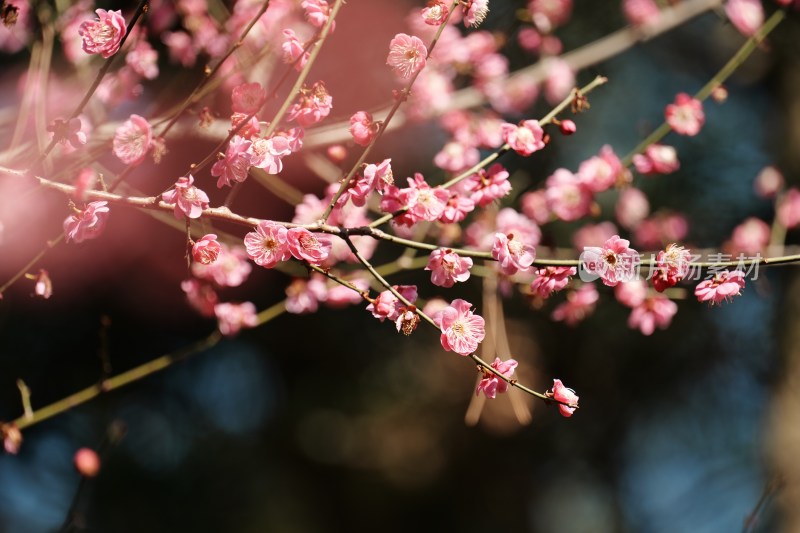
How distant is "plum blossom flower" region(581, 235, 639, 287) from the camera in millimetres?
941

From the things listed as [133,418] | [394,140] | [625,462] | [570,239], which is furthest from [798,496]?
[133,418]

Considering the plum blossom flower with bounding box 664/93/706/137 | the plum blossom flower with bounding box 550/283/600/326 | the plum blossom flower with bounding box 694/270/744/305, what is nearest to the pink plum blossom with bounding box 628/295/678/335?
the plum blossom flower with bounding box 550/283/600/326

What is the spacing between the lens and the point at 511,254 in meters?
0.92

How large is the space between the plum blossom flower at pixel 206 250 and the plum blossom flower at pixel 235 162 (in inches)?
3.0

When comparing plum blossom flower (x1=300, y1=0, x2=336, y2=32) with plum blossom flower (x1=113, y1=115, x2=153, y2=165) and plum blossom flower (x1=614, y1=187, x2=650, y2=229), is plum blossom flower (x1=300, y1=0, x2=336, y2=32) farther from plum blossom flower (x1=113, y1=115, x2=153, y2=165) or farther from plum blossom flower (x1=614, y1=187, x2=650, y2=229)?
plum blossom flower (x1=614, y1=187, x2=650, y2=229)

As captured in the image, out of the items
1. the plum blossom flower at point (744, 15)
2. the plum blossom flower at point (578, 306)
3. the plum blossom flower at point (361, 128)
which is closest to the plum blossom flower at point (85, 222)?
the plum blossom flower at point (361, 128)

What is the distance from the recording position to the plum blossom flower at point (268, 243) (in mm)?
874

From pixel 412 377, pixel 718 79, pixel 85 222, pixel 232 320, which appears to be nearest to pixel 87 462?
pixel 232 320

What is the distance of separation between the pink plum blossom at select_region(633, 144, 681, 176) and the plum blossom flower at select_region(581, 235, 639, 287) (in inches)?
24.9

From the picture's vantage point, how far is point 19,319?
296 centimetres

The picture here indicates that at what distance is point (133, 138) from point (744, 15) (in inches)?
61.5

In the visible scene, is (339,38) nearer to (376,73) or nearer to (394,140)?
(376,73)

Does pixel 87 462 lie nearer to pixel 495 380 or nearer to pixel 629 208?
pixel 495 380

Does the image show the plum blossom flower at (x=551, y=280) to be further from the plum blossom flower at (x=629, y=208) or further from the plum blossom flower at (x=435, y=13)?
the plum blossom flower at (x=629, y=208)
